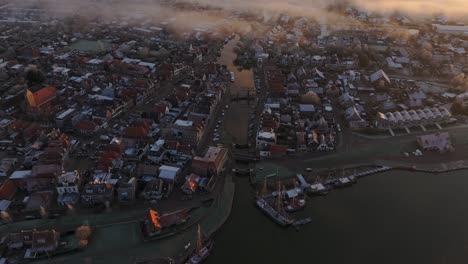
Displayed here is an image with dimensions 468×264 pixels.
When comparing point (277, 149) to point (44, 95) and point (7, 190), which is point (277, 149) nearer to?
point (7, 190)

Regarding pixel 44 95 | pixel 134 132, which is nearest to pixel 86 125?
pixel 134 132

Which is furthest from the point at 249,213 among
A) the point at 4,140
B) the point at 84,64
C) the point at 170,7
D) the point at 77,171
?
the point at 170,7

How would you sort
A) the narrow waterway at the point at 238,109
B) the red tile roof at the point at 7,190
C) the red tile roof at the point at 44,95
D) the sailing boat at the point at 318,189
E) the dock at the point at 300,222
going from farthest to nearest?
the red tile roof at the point at 44,95
the narrow waterway at the point at 238,109
the sailing boat at the point at 318,189
the red tile roof at the point at 7,190
the dock at the point at 300,222

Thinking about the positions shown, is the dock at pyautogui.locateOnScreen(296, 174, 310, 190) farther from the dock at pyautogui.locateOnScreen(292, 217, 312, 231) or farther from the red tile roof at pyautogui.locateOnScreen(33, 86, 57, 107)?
the red tile roof at pyautogui.locateOnScreen(33, 86, 57, 107)

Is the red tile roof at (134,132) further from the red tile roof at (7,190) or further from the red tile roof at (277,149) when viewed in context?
the red tile roof at (277,149)

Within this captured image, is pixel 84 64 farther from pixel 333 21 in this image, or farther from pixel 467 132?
pixel 333 21


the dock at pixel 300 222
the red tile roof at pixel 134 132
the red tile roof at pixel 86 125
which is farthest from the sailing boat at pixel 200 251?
the red tile roof at pixel 86 125

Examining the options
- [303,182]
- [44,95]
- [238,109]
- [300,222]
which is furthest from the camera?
[238,109]

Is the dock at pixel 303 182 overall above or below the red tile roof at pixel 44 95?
below
